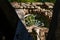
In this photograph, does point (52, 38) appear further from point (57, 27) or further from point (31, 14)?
point (31, 14)

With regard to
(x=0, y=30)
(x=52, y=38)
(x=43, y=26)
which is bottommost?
(x=43, y=26)

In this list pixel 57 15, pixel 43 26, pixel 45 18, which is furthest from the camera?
pixel 45 18

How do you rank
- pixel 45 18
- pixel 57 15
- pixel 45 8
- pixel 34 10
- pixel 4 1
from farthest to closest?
1. pixel 45 8
2. pixel 34 10
3. pixel 45 18
4. pixel 4 1
5. pixel 57 15

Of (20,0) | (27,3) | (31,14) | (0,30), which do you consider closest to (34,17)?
(31,14)

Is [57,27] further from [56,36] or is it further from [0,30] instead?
[0,30]

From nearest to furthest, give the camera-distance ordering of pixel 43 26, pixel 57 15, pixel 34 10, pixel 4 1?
pixel 57 15 < pixel 4 1 < pixel 43 26 < pixel 34 10

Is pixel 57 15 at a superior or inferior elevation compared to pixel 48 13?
superior

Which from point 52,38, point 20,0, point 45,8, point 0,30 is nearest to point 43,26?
point 45,8

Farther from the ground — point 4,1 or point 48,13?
point 4,1

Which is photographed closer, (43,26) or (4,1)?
(4,1)
